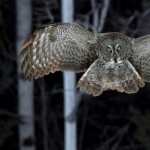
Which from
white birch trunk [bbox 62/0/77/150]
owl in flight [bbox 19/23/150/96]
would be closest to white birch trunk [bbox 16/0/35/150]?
white birch trunk [bbox 62/0/77/150]

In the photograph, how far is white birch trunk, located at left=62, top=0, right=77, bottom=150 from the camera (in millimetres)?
4062

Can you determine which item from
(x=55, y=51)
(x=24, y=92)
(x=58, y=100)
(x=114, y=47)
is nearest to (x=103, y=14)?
(x=24, y=92)

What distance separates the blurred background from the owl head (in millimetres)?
1280

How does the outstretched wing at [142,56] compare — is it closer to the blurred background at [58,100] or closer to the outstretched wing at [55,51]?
the outstretched wing at [55,51]

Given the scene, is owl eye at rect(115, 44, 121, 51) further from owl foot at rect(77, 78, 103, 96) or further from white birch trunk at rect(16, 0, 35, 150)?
white birch trunk at rect(16, 0, 35, 150)

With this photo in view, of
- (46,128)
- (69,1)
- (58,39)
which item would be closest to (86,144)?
(46,128)

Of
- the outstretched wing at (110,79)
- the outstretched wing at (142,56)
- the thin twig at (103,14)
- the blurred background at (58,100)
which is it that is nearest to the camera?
the outstretched wing at (110,79)

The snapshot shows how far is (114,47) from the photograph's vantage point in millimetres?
2828

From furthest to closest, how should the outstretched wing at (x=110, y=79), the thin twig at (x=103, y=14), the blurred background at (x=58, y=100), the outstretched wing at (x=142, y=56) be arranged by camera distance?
the blurred background at (x=58, y=100), the thin twig at (x=103, y=14), the outstretched wing at (x=142, y=56), the outstretched wing at (x=110, y=79)

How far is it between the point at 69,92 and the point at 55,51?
116cm

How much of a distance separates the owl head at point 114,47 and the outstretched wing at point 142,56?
12cm

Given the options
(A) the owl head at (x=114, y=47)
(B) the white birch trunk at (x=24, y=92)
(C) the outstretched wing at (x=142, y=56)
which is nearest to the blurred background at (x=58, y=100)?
(B) the white birch trunk at (x=24, y=92)

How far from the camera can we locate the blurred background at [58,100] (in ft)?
14.8

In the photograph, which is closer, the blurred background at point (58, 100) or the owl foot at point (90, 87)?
the owl foot at point (90, 87)
